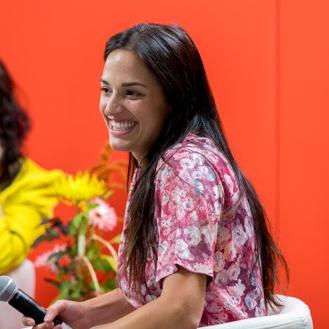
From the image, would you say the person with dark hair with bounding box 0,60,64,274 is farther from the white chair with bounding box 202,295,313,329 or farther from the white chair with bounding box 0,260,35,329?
the white chair with bounding box 202,295,313,329

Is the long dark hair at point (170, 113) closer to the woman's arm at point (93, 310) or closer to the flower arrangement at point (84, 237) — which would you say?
the woman's arm at point (93, 310)

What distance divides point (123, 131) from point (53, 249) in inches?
70.5

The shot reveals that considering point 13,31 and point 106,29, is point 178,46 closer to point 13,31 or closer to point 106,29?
point 106,29

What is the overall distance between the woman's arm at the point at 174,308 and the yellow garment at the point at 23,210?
4.73 ft

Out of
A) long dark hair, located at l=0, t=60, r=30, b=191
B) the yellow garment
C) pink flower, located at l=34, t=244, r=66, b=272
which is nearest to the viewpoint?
the yellow garment

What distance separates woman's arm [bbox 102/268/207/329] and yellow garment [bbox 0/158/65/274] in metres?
1.44

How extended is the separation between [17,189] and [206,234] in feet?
5.26

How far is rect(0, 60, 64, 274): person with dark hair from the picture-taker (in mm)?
2902

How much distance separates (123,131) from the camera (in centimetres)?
168

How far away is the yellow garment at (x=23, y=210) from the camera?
2861 millimetres

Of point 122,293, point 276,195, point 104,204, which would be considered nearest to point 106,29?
point 104,204

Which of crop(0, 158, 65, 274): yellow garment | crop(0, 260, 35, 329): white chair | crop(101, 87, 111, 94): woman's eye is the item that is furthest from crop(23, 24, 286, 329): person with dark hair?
crop(0, 158, 65, 274): yellow garment

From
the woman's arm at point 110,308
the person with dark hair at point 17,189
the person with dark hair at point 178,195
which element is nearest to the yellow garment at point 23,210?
the person with dark hair at point 17,189

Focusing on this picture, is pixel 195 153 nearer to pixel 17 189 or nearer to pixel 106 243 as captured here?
pixel 17 189
